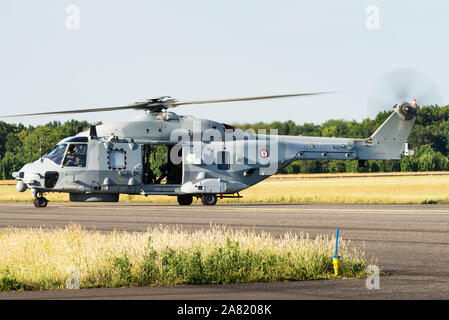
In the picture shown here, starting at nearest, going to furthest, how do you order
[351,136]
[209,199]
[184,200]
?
1. [209,199]
2. [184,200]
3. [351,136]

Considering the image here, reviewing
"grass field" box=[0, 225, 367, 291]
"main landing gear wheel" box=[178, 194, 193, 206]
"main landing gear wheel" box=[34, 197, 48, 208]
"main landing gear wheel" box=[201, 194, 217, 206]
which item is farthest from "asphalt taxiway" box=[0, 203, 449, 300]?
"main landing gear wheel" box=[178, 194, 193, 206]

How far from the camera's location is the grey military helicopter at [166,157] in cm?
3241

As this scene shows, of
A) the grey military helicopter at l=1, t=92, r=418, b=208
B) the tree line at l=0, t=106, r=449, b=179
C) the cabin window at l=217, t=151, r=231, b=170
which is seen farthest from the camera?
the tree line at l=0, t=106, r=449, b=179

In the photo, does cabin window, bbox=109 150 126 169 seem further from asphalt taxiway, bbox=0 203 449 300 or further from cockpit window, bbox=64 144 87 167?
asphalt taxiway, bbox=0 203 449 300

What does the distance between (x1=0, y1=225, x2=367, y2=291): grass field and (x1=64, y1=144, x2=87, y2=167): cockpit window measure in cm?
1859

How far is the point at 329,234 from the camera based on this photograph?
19.3 metres

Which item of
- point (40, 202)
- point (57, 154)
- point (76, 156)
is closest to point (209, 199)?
point (76, 156)

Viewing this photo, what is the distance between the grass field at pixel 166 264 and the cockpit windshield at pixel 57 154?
18755mm

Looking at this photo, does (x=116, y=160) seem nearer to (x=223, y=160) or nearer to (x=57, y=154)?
(x=57, y=154)

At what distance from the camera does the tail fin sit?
36.5m

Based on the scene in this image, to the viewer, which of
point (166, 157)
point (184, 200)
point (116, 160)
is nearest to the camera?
point (116, 160)

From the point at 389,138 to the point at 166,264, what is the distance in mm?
26213

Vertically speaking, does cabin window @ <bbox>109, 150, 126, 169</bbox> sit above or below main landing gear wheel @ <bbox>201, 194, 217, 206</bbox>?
above
